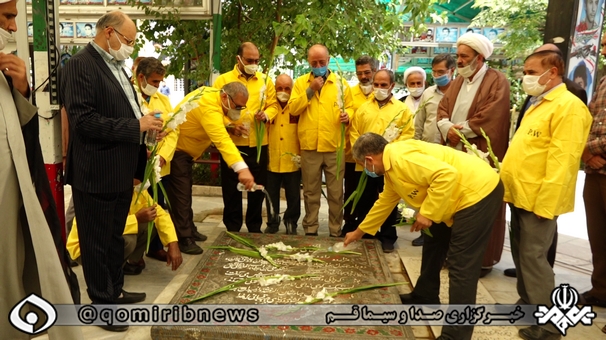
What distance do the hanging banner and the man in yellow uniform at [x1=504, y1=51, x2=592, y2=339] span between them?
834mm

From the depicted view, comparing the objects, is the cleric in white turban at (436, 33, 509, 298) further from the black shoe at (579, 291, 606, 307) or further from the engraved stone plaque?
the engraved stone plaque

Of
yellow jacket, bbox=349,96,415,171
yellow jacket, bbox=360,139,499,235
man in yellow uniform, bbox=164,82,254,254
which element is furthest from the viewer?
yellow jacket, bbox=349,96,415,171

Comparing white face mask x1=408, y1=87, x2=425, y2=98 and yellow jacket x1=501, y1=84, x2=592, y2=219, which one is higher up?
white face mask x1=408, y1=87, x2=425, y2=98

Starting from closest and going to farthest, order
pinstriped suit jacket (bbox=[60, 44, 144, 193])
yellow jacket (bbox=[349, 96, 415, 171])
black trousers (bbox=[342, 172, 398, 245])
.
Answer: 1. pinstriped suit jacket (bbox=[60, 44, 144, 193])
2. yellow jacket (bbox=[349, 96, 415, 171])
3. black trousers (bbox=[342, 172, 398, 245])

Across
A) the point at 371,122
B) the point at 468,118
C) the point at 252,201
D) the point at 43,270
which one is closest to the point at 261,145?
the point at 252,201

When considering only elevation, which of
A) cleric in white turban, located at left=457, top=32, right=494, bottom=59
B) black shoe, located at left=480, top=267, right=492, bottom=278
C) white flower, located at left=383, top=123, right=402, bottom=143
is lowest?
black shoe, located at left=480, top=267, right=492, bottom=278

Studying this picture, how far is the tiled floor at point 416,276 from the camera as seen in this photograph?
3037 millimetres

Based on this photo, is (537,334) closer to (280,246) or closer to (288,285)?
(288,285)

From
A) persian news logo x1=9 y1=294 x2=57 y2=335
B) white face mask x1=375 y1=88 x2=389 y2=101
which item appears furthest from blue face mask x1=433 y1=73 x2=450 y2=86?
persian news logo x1=9 y1=294 x2=57 y2=335

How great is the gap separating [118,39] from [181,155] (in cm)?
163

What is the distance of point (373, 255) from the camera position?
12.4 feet

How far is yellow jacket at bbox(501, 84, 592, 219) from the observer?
2.83 meters

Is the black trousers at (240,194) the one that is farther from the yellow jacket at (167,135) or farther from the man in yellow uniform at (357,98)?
the man in yellow uniform at (357,98)

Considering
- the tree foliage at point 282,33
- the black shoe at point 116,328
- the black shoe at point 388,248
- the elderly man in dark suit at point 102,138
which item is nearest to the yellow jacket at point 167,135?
the elderly man in dark suit at point 102,138
